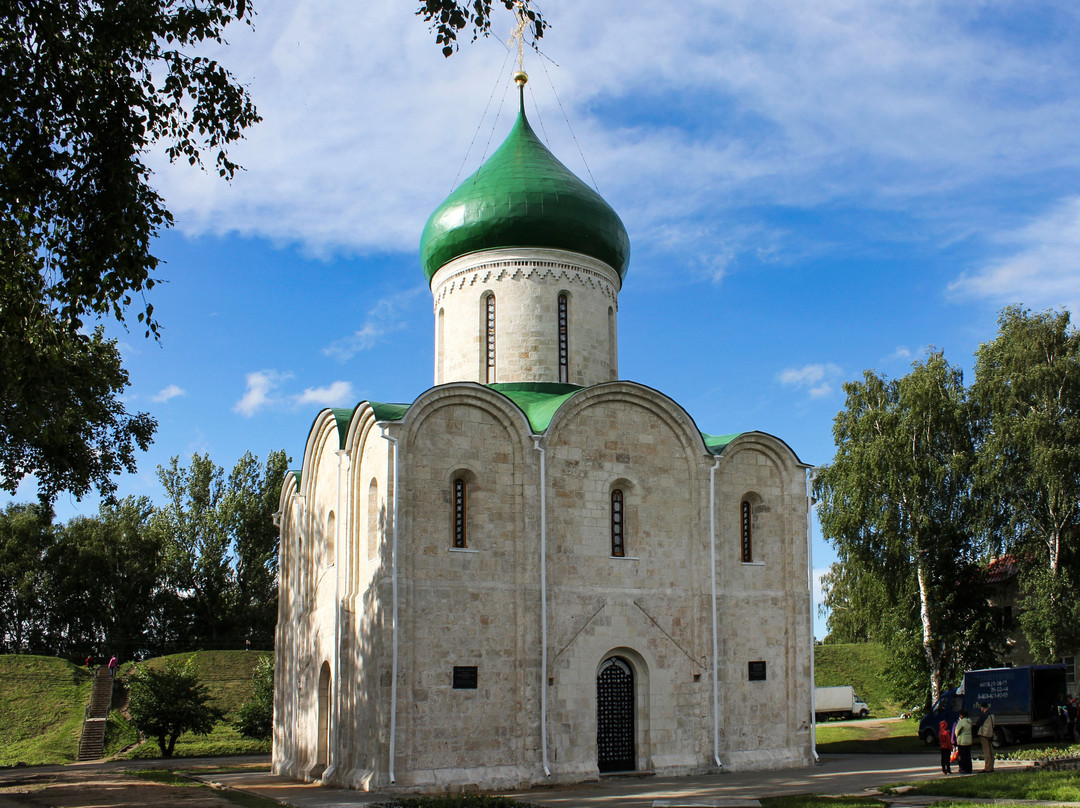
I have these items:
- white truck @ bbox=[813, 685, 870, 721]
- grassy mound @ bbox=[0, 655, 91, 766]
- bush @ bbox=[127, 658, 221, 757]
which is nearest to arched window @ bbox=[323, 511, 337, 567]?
bush @ bbox=[127, 658, 221, 757]

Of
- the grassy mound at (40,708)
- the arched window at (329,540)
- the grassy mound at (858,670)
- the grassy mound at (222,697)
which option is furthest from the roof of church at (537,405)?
the grassy mound at (858,670)

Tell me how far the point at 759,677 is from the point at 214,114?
471 inches

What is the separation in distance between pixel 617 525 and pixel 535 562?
172 cm

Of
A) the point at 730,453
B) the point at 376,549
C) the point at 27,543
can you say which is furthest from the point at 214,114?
the point at 27,543

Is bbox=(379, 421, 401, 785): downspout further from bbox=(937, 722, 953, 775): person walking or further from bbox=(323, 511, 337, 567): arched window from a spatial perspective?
bbox=(937, 722, 953, 775): person walking

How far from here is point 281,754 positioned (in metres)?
18.4

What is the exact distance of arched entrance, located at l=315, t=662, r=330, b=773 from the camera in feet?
53.4

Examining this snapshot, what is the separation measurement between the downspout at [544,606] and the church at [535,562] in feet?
0.14

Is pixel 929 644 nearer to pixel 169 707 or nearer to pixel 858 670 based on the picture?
pixel 858 670

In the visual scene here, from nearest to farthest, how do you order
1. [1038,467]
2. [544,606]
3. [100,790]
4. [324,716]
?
[100,790], [544,606], [324,716], [1038,467]

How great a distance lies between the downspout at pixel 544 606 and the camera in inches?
574

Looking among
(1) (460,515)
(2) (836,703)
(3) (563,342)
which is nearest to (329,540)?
(1) (460,515)

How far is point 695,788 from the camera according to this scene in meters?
13.8

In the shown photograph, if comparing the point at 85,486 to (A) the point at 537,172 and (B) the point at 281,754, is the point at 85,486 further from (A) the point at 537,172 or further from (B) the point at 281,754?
(A) the point at 537,172
